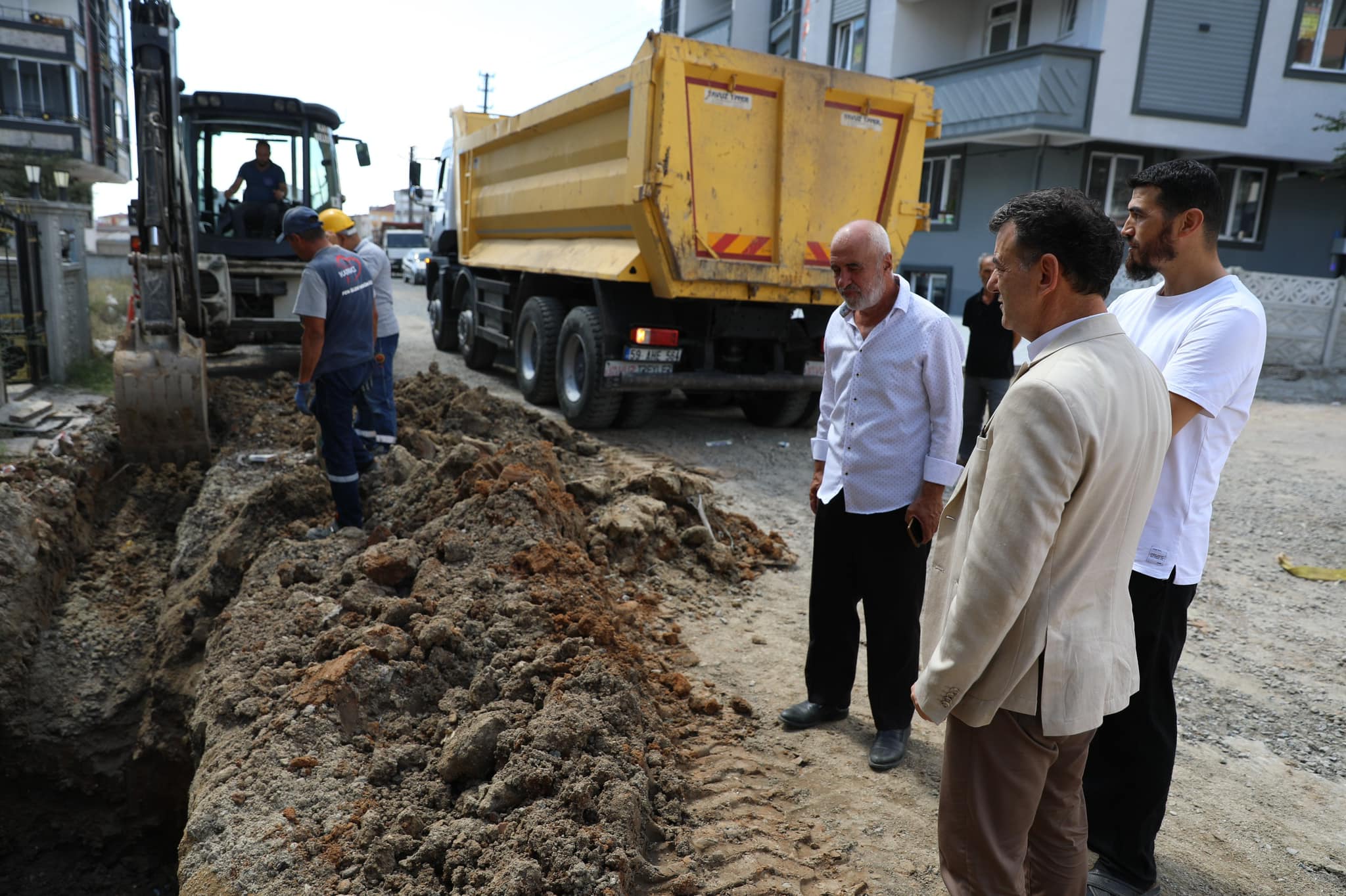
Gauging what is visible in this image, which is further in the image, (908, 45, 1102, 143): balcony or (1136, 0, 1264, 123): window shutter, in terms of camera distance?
(1136, 0, 1264, 123): window shutter

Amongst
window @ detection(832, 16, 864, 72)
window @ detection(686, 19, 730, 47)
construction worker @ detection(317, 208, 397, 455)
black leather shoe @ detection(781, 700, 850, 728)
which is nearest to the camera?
black leather shoe @ detection(781, 700, 850, 728)

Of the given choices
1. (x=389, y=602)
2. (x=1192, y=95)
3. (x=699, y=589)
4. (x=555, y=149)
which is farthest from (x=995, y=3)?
(x=389, y=602)

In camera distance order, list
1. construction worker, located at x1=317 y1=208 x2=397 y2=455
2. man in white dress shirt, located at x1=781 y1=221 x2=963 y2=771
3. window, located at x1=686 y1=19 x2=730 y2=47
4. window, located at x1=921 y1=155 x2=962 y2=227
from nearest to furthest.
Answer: man in white dress shirt, located at x1=781 y1=221 x2=963 y2=771, construction worker, located at x1=317 y1=208 x2=397 y2=455, window, located at x1=921 y1=155 x2=962 y2=227, window, located at x1=686 y1=19 x2=730 y2=47

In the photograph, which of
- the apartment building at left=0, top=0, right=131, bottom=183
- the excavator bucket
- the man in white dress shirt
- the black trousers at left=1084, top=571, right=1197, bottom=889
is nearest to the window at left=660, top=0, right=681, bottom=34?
the apartment building at left=0, top=0, right=131, bottom=183

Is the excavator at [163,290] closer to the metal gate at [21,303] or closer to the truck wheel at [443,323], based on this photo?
the metal gate at [21,303]

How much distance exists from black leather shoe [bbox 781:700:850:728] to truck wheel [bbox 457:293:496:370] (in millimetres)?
8993

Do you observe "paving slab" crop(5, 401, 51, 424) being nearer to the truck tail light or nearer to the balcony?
the truck tail light

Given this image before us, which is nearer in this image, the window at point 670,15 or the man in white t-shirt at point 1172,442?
the man in white t-shirt at point 1172,442

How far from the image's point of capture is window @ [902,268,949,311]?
1778 cm

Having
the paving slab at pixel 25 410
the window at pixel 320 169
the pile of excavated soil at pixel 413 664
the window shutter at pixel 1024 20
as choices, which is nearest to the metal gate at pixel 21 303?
the paving slab at pixel 25 410

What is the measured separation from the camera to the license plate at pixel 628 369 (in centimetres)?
784

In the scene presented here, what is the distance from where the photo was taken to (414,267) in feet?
105

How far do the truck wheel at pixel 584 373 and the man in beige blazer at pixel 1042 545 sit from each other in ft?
20.2

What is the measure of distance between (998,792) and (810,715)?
5.31ft
